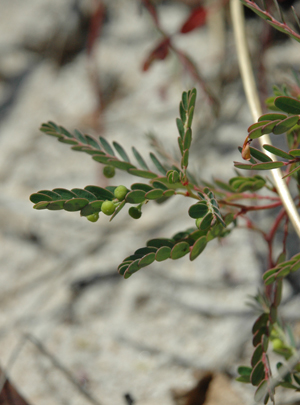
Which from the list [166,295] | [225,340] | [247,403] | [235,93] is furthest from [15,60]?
[247,403]

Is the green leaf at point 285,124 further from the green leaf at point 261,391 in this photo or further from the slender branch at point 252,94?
the green leaf at point 261,391

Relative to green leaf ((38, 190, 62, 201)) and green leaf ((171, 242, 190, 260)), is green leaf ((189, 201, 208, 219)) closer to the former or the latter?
green leaf ((171, 242, 190, 260))

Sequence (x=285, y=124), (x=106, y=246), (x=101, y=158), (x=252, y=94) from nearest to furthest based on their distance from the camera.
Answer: (x=285, y=124) → (x=101, y=158) → (x=252, y=94) → (x=106, y=246)

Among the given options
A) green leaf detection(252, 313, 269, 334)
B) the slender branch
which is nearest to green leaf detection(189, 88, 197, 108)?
the slender branch

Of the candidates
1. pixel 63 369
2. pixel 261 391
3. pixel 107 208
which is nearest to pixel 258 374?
pixel 261 391

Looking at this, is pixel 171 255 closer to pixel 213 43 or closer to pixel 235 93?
pixel 235 93

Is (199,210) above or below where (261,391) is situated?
above

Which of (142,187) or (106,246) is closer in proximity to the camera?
(142,187)

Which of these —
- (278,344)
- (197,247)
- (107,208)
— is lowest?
(278,344)

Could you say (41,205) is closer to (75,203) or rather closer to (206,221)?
(75,203)
